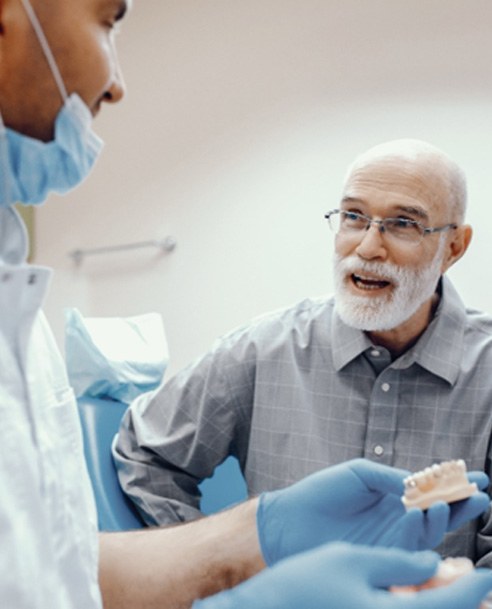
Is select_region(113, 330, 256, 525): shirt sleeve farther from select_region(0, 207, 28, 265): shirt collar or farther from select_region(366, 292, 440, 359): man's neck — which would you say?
select_region(0, 207, 28, 265): shirt collar

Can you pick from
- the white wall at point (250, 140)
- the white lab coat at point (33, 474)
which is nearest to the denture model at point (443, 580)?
the white lab coat at point (33, 474)

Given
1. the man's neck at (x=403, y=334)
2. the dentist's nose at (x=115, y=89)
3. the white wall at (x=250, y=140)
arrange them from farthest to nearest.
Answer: the white wall at (x=250, y=140) → the man's neck at (x=403, y=334) → the dentist's nose at (x=115, y=89)

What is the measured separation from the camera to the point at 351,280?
66.7 inches

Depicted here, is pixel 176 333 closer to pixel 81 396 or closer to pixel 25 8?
pixel 81 396

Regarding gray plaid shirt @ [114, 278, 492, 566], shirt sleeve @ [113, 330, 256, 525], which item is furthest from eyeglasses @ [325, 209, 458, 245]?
shirt sleeve @ [113, 330, 256, 525]

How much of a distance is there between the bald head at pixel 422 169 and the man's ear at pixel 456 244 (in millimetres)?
30

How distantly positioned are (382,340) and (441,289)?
180 millimetres

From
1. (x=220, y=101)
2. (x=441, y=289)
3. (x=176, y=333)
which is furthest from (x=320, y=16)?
(x=441, y=289)

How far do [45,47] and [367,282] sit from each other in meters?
1.03

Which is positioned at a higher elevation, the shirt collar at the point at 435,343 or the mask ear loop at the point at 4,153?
the mask ear loop at the point at 4,153

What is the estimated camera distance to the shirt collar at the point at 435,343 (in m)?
1.57

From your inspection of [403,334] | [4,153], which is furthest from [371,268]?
[4,153]

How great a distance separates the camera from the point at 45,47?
0.80 m

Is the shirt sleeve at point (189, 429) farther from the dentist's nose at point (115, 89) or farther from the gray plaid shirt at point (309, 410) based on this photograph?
the dentist's nose at point (115, 89)
